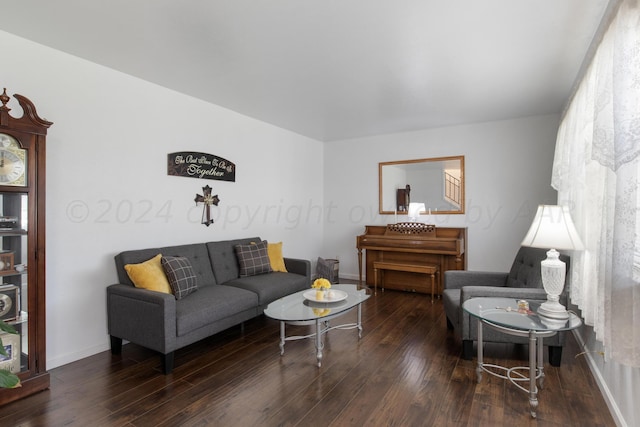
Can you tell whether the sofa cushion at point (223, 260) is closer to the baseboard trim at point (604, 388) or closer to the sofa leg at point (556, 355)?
the sofa leg at point (556, 355)

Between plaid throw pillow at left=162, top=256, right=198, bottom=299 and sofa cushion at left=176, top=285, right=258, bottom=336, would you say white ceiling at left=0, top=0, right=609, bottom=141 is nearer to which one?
plaid throw pillow at left=162, top=256, right=198, bottom=299

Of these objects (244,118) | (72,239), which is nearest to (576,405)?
(72,239)

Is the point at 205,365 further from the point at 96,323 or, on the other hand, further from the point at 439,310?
the point at 439,310

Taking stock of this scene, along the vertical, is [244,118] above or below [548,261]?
above

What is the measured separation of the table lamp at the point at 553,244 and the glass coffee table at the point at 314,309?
4.64ft

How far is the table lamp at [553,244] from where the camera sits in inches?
89.6

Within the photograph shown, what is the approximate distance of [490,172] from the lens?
4.94 m

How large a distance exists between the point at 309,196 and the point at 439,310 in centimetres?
289

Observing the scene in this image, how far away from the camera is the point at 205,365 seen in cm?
271

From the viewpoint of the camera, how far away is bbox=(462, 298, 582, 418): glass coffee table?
82.7 inches

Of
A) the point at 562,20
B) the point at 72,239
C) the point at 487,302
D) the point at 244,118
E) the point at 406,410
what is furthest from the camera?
the point at 244,118

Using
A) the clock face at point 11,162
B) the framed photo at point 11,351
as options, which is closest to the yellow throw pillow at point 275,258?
the framed photo at point 11,351

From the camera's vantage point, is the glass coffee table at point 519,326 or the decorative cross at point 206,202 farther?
the decorative cross at point 206,202

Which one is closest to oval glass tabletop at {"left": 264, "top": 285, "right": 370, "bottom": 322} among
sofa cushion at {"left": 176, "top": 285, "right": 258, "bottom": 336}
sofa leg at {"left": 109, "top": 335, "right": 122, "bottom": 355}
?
sofa cushion at {"left": 176, "top": 285, "right": 258, "bottom": 336}
